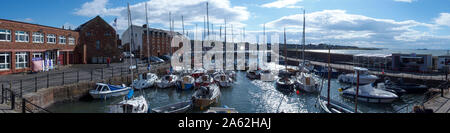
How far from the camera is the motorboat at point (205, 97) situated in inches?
711

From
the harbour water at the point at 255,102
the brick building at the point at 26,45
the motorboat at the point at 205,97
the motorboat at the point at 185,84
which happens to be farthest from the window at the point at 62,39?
the motorboat at the point at 205,97

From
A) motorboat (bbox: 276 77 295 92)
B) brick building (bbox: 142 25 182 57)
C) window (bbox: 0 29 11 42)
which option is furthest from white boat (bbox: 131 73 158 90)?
brick building (bbox: 142 25 182 57)

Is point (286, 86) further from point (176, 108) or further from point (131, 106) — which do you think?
point (131, 106)

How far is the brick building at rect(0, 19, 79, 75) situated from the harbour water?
395 inches

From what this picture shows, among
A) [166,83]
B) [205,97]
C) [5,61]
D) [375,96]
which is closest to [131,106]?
[205,97]

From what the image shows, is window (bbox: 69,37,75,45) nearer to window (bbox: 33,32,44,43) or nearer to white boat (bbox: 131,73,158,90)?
window (bbox: 33,32,44,43)

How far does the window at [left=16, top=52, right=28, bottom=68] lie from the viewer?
964 inches

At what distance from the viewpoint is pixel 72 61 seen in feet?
120

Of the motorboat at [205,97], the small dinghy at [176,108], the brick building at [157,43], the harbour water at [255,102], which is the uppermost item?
→ the brick building at [157,43]

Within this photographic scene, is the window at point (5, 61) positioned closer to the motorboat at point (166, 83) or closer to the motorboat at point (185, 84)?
the motorboat at point (166, 83)

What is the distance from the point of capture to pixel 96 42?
3978 centimetres

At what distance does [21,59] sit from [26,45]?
4.99ft
